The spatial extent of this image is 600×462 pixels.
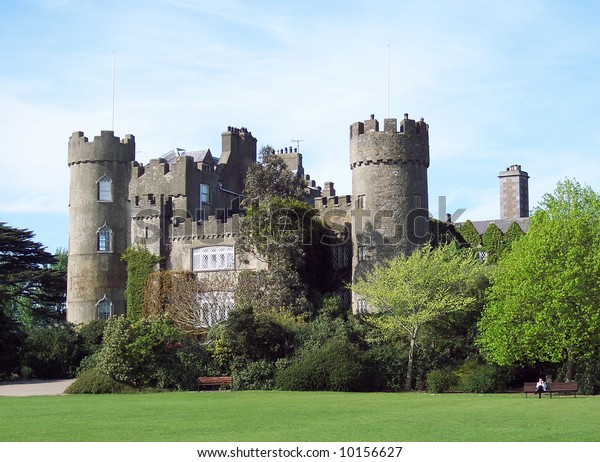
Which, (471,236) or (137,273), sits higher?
(471,236)

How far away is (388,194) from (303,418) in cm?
2362

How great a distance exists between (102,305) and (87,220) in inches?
186

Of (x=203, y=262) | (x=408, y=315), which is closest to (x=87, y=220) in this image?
(x=203, y=262)

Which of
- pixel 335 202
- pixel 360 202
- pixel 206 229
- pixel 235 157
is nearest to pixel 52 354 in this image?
pixel 206 229

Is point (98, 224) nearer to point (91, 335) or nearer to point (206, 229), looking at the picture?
point (206, 229)

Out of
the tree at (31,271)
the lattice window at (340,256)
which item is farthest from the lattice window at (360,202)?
the tree at (31,271)

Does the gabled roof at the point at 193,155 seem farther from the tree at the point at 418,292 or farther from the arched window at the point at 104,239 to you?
the tree at the point at 418,292

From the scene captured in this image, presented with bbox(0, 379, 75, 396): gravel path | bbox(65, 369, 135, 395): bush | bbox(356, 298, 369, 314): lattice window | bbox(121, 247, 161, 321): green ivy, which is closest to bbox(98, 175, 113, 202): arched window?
bbox(121, 247, 161, 321): green ivy

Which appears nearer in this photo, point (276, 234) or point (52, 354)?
point (276, 234)

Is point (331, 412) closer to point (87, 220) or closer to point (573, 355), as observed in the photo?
point (573, 355)

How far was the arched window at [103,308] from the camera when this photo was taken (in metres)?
52.8

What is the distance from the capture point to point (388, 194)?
45938 mm

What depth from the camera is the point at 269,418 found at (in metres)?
23.5

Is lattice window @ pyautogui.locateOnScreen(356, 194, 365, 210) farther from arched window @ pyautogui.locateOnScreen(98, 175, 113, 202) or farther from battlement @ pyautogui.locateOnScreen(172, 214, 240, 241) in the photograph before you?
arched window @ pyautogui.locateOnScreen(98, 175, 113, 202)
